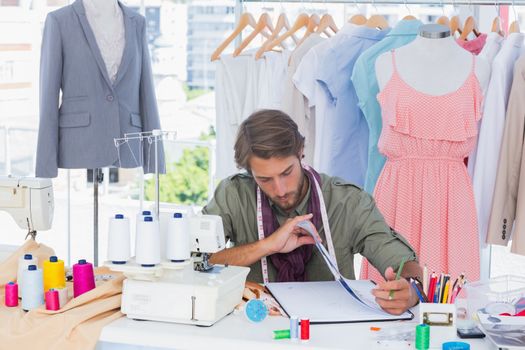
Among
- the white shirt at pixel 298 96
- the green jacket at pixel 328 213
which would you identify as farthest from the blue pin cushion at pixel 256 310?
the white shirt at pixel 298 96

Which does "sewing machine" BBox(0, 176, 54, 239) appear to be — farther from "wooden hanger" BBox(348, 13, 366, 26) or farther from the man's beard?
"wooden hanger" BBox(348, 13, 366, 26)

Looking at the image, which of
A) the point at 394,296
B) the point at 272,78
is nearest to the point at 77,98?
the point at 272,78

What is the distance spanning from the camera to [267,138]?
2.59m

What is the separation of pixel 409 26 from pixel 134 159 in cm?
125

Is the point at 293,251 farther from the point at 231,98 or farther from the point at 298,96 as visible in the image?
the point at 231,98

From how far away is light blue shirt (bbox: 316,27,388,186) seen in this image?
3541 millimetres

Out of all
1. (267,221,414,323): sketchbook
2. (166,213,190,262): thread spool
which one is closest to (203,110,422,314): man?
(267,221,414,323): sketchbook

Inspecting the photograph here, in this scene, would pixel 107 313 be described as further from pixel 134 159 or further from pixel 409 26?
pixel 409 26

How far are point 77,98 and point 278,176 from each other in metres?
1.37

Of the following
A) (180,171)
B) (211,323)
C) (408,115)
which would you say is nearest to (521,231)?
(408,115)

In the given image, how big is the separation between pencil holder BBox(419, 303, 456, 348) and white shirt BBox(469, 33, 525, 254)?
144cm

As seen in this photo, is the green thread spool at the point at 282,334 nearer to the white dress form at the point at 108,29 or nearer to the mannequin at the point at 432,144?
the mannequin at the point at 432,144

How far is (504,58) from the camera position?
10.9 ft

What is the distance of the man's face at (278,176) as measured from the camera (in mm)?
2580
